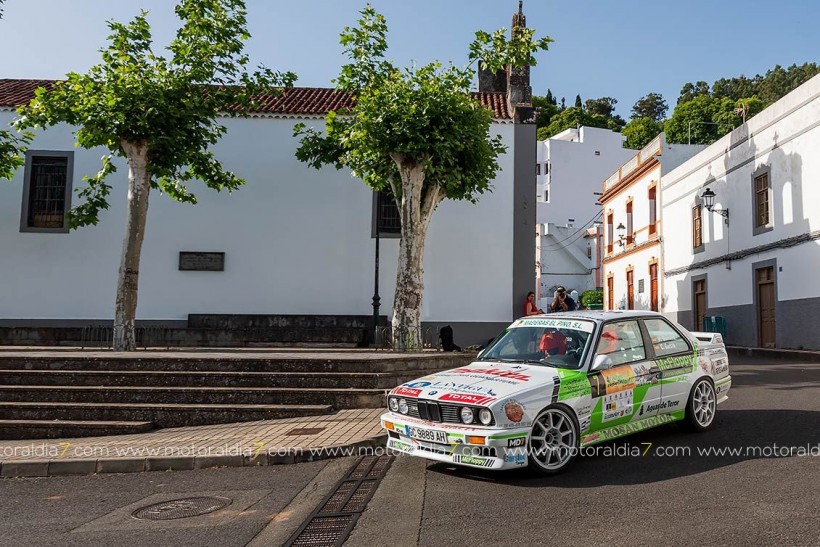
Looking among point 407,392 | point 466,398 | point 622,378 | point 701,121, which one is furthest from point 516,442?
point 701,121

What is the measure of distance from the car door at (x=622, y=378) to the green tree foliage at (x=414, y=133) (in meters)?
5.92

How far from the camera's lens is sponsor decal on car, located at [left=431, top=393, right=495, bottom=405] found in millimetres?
5449

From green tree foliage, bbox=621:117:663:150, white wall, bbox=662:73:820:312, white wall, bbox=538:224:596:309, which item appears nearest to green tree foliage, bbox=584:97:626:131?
green tree foliage, bbox=621:117:663:150

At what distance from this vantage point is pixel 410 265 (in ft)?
41.1

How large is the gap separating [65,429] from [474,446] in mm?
5901

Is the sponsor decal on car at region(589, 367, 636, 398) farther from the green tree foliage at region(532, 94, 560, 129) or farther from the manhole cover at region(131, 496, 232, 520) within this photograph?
the green tree foliage at region(532, 94, 560, 129)

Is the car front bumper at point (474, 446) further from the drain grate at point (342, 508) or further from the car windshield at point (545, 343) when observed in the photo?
the car windshield at point (545, 343)

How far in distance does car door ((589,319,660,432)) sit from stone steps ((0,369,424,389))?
4.04 m

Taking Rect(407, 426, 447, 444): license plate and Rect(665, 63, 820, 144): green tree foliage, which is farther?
Rect(665, 63, 820, 144): green tree foliage

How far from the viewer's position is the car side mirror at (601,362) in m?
6.08

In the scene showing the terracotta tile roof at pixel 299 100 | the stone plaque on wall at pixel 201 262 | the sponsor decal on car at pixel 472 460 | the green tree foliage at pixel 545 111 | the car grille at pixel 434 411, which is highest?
the green tree foliage at pixel 545 111

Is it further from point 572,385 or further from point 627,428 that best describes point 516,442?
point 627,428

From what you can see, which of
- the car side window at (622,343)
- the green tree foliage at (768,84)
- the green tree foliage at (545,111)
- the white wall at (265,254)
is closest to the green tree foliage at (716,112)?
the green tree foliage at (768,84)

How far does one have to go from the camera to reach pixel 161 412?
8.87 metres
